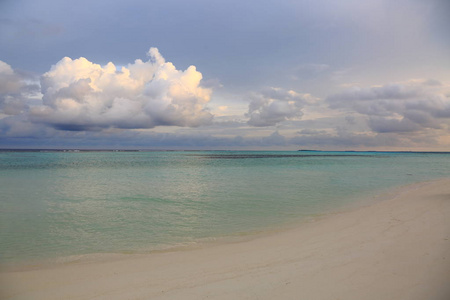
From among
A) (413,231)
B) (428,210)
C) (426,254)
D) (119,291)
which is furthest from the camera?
(428,210)

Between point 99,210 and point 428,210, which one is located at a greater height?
point 428,210

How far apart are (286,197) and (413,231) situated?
9974 mm

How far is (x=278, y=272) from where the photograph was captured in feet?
19.3

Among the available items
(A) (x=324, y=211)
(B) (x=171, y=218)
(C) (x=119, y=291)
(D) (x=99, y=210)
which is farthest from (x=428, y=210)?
(D) (x=99, y=210)

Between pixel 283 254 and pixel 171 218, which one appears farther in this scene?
pixel 171 218

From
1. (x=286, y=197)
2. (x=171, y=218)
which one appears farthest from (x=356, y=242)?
(x=286, y=197)

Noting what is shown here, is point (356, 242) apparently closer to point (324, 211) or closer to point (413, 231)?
point (413, 231)

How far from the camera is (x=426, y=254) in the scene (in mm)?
6414

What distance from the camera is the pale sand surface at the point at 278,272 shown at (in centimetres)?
499

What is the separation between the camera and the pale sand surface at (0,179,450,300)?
499 centimetres

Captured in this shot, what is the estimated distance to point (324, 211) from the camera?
13945mm

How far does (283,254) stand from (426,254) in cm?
354

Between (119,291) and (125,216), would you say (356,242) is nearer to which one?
(119,291)

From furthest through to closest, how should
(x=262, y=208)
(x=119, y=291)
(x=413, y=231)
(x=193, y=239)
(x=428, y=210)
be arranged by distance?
(x=262, y=208), (x=428, y=210), (x=193, y=239), (x=413, y=231), (x=119, y=291)
